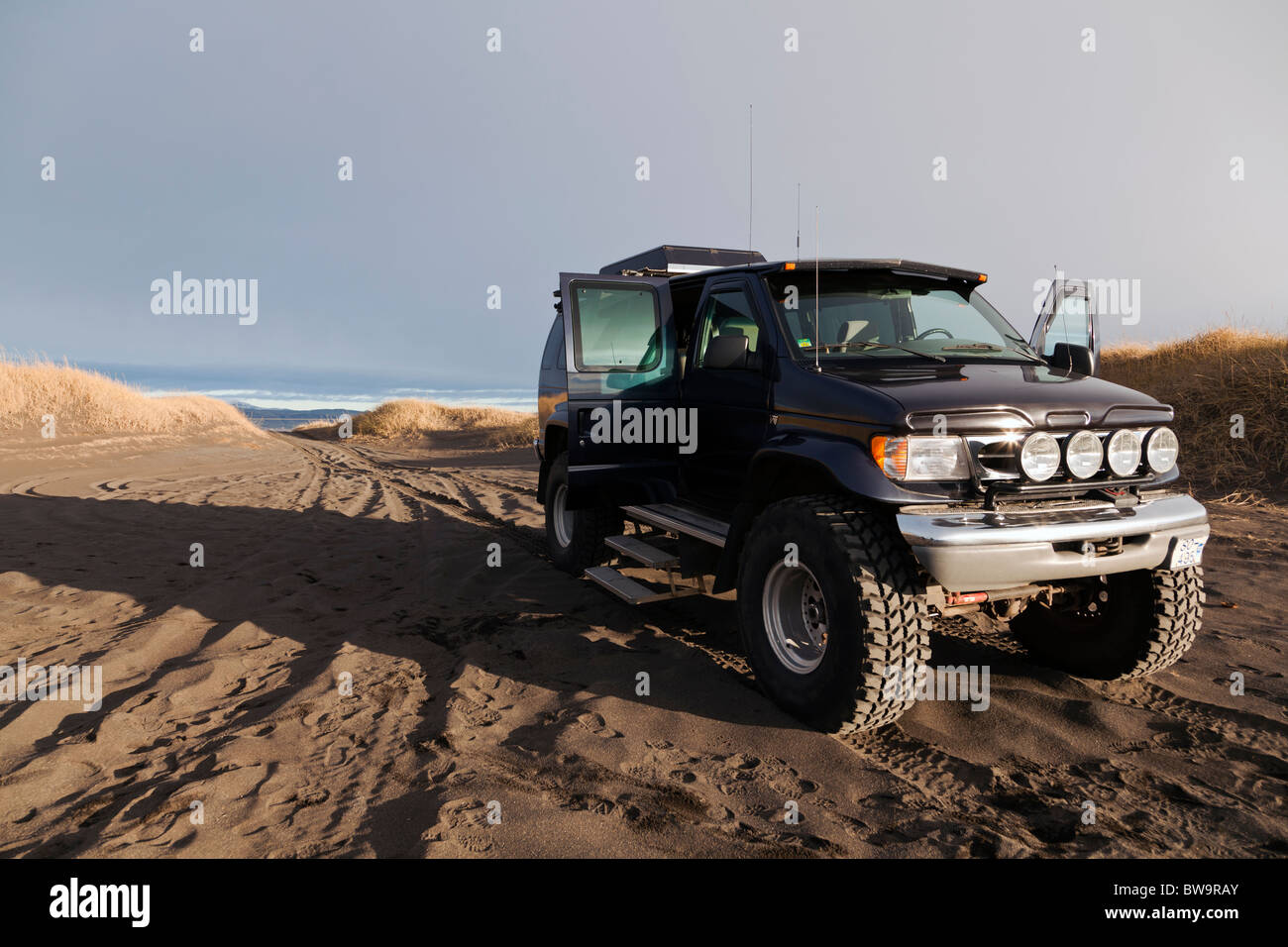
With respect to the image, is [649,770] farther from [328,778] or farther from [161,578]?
[161,578]

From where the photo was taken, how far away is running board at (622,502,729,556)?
4523mm

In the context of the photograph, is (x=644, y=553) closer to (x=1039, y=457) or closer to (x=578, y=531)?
(x=578, y=531)

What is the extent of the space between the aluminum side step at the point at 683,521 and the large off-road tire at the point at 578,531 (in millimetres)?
938

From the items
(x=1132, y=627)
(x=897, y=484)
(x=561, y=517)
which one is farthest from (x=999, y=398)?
(x=561, y=517)

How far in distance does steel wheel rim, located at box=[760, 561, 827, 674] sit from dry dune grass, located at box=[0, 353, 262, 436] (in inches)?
895

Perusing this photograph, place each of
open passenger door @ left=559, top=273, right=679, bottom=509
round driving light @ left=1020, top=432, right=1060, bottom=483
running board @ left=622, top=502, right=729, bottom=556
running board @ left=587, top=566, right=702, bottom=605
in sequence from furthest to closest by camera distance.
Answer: open passenger door @ left=559, top=273, right=679, bottom=509 → running board @ left=587, top=566, right=702, bottom=605 → running board @ left=622, top=502, right=729, bottom=556 → round driving light @ left=1020, top=432, right=1060, bottom=483

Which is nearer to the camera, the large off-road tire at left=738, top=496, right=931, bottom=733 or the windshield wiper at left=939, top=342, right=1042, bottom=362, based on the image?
the large off-road tire at left=738, top=496, right=931, bottom=733

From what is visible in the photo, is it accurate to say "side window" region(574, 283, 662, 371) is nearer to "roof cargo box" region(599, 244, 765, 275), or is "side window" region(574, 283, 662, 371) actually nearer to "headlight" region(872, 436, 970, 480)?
"roof cargo box" region(599, 244, 765, 275)

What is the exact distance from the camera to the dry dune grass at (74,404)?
20.8 m

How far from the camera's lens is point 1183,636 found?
392 cm

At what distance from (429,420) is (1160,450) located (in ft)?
109

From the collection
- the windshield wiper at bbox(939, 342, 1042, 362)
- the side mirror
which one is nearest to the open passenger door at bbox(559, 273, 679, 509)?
the side mirror
